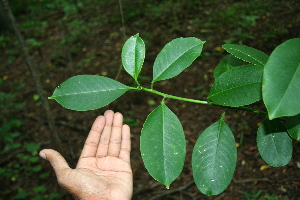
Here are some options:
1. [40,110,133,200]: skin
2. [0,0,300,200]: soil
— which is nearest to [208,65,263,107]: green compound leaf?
[40,110,133,200]: skin

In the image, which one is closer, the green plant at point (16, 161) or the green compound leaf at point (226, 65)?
the green compound leaf at point (226, 65)

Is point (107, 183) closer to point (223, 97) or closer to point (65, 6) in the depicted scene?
point (223, 97)

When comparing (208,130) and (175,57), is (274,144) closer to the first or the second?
(208,130)

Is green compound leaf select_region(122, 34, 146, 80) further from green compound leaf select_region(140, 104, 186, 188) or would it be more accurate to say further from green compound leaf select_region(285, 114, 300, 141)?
green compound leaf select_region(285, 114, 300, 141)

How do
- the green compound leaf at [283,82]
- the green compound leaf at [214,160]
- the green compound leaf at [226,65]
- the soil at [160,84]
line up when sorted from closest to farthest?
1. the green compound leaf at [283,82]
2. the green compound leaf at [214,160]
3. the green compound leaf at [226,65]
4. the soil at [160,84]

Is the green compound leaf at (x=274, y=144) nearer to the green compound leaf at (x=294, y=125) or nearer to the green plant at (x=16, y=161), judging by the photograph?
the green compound leaf at (x=294, y=125)

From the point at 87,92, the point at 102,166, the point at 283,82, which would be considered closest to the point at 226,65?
the point at 283,82

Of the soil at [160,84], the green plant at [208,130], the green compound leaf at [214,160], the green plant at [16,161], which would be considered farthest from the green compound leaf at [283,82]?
the green plant at [16,161]
